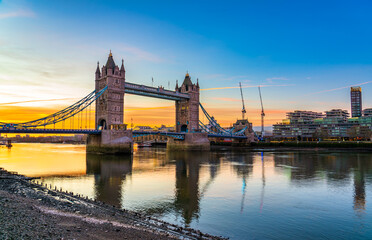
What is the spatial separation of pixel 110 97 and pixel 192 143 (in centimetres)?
2678

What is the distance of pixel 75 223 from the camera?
10578mm

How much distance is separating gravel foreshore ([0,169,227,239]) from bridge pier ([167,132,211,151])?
5840cm

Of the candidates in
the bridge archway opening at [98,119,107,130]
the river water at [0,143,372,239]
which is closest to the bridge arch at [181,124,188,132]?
the bridge archway opening at [98,119,107,130]

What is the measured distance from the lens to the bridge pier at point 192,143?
239 ft

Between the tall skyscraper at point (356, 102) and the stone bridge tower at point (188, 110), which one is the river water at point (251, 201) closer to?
the stone bridge tower at point (188, 110)

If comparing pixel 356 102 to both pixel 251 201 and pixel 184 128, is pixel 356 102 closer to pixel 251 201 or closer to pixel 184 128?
pixel 184 128

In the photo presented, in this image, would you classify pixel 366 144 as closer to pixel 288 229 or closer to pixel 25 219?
pixel 288 229

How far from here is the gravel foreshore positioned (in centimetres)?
886

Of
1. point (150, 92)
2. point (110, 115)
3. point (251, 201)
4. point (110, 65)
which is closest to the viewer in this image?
point (251, 201)

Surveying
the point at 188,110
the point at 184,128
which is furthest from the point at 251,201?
the point at 184,128

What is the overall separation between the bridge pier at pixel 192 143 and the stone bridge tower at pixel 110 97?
22423 millimetres

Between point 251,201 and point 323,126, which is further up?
point 323,126

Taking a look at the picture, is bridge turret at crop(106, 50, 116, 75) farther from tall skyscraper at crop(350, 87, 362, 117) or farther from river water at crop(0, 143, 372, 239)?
tall skyscraper at crop(350, 87, 362, 117)

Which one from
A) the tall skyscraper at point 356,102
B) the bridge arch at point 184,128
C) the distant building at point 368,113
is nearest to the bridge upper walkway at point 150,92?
the bridge arch at point 184,128
